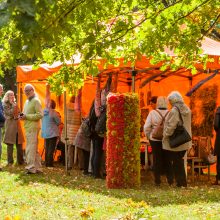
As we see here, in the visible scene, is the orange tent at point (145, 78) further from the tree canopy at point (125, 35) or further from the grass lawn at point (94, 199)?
the tree canopy at point (125, 35)

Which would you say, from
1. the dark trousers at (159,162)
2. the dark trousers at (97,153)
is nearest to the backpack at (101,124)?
the dark trousers at (97,153)

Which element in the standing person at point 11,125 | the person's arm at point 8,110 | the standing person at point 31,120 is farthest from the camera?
the person's arm at point 8,110

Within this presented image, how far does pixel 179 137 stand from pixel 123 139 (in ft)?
3.25

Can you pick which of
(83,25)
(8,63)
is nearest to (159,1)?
(83,25)

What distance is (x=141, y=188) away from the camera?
1060 centimetres

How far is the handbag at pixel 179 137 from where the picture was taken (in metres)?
10.3

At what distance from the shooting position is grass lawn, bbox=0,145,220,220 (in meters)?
7.07

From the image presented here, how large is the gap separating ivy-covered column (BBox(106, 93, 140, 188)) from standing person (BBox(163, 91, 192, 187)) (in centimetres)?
58

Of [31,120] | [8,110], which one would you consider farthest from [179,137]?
[8,110]

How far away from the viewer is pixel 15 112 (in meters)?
14.1

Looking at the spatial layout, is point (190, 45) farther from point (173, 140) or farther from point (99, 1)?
point (173, 140)

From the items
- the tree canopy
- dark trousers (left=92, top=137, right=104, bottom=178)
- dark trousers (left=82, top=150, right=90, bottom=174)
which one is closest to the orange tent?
dark trousers (left=92, top=137, right=104, bottom=178)

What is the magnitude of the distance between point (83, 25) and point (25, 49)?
88.7 inches

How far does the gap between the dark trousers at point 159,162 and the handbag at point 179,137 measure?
588 millimetres
